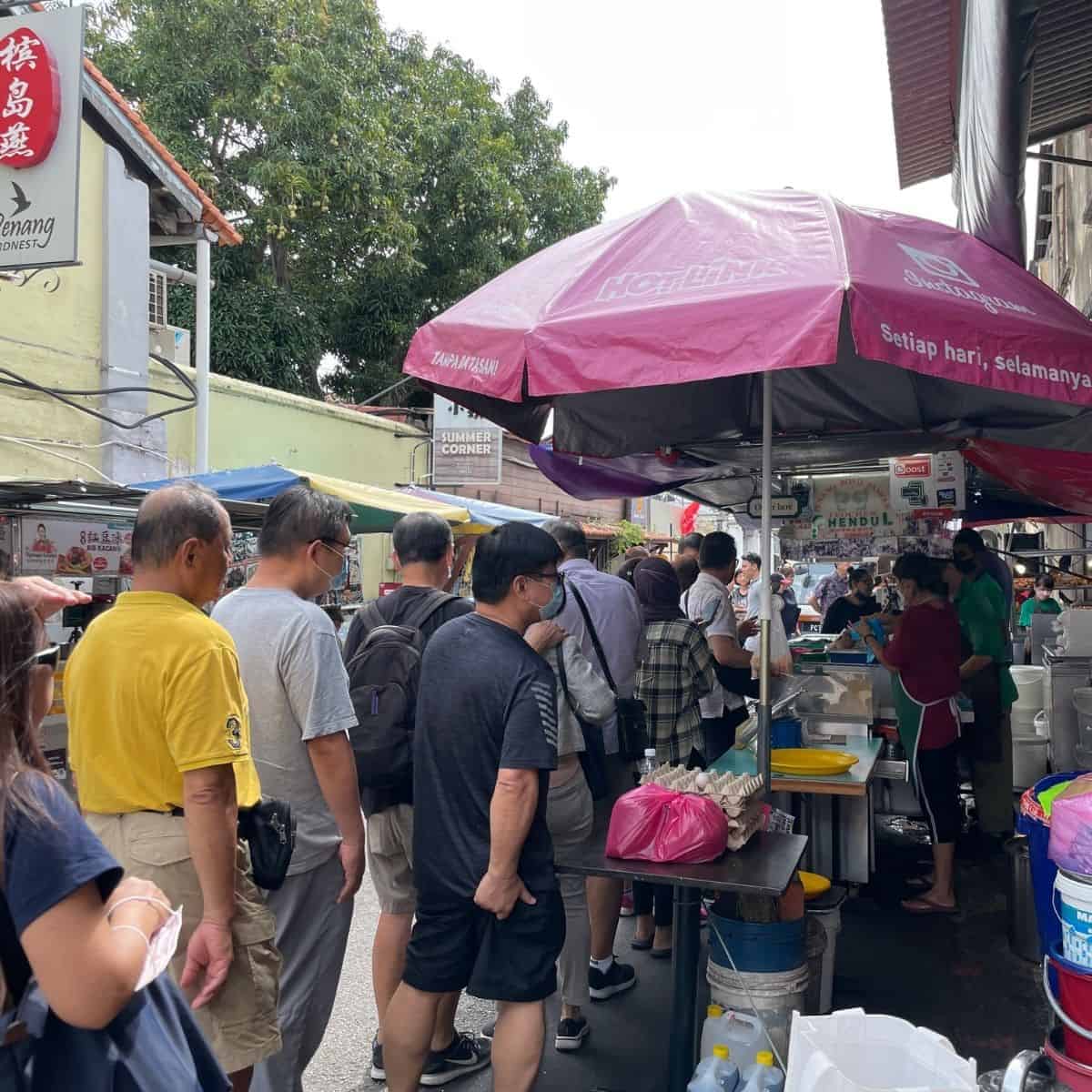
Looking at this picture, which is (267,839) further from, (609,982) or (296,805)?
(609,982)

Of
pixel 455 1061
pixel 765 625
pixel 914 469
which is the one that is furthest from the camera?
pixel 914 469

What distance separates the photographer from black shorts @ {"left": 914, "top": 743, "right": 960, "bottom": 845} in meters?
5.32

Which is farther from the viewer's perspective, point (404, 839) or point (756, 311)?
point (404, 839)

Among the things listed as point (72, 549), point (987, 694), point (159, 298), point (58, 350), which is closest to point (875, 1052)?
point (987, 694)

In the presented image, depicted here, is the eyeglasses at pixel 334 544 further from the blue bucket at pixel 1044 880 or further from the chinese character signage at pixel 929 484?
the chinese character signage at pixel 929 484

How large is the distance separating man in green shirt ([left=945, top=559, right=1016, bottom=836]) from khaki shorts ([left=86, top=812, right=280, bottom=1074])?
206 inches

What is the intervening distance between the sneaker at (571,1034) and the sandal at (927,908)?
7.56 ft

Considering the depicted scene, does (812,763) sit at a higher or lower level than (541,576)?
lower

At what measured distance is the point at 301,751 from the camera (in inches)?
115

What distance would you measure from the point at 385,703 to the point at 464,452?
48.4 ft

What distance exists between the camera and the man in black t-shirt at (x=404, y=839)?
11.9 ft

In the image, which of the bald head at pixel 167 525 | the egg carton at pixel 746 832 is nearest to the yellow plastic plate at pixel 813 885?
the egg carton at pixel 746 832

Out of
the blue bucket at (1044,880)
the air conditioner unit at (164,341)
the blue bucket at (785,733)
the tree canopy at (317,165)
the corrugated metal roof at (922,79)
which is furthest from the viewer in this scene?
the tree canopy at (317,165)

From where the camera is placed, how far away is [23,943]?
1.35 m
